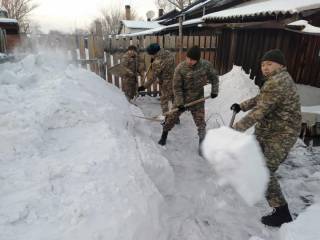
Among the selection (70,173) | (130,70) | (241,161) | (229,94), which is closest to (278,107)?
(241,161)

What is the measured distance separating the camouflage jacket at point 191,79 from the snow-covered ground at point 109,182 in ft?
3.44

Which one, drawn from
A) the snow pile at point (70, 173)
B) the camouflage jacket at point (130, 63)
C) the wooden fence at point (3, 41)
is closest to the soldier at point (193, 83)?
the snow pile at point (70, 173)

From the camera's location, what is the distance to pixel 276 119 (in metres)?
2.98

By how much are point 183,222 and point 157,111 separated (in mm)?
4759

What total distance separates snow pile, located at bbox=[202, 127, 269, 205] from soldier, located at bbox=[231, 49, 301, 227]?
0.12 m

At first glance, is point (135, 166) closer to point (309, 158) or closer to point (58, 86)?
point (58, 86)

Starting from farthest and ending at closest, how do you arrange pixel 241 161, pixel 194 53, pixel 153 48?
pixel 153 48, pixel 194 53, pixel 241 161

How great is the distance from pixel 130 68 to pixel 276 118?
5.24m

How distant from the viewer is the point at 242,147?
2869 mm

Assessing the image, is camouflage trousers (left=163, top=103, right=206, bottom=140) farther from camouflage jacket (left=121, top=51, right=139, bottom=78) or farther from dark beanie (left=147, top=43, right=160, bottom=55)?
camouflage jacket (left=121, top=51, right=139, bottom=78)

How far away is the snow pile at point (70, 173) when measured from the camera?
210 cm

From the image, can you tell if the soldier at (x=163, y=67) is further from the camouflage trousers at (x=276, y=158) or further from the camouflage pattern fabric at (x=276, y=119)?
the camouflage trousers at (x=276, y=158)

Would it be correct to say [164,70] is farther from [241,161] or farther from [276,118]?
[241,161]

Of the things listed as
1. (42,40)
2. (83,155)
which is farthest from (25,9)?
(83,155)
